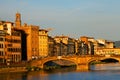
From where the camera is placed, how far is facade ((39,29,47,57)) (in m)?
113

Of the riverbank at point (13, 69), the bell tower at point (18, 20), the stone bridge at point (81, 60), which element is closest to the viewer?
the riverbank at point (13, 69)

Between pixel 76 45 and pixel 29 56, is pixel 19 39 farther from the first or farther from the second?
pixel 76 45

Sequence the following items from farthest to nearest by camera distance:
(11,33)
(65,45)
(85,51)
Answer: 1. (85,51)
2. (65,45)
3. (11,33)

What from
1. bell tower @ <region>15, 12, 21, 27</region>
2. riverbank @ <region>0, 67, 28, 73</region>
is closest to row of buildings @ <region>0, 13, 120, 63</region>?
bell tower @ <region>15, 12, 21, 27</region>

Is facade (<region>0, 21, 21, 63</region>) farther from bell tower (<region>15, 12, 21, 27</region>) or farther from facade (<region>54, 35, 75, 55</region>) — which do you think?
facade (<region>54, 35, 75, 55</region>)

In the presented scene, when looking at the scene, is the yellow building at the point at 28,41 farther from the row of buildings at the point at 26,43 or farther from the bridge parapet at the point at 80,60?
the bridge parapet at the point at 80,60

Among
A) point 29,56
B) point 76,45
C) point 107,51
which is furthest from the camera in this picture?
point 107,51

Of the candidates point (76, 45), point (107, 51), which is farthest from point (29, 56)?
point (107, 51)

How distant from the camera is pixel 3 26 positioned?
88000 millimetres

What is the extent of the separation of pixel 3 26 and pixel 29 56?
1737 centimetres

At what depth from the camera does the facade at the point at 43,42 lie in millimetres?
113188

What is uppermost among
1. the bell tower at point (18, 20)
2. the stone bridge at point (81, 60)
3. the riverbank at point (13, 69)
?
the bell tower at point (18, 20)

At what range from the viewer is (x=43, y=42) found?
114250mm

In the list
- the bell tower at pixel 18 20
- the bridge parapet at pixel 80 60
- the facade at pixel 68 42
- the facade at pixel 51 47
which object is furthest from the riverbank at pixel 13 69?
the facade at pixel 68 42
